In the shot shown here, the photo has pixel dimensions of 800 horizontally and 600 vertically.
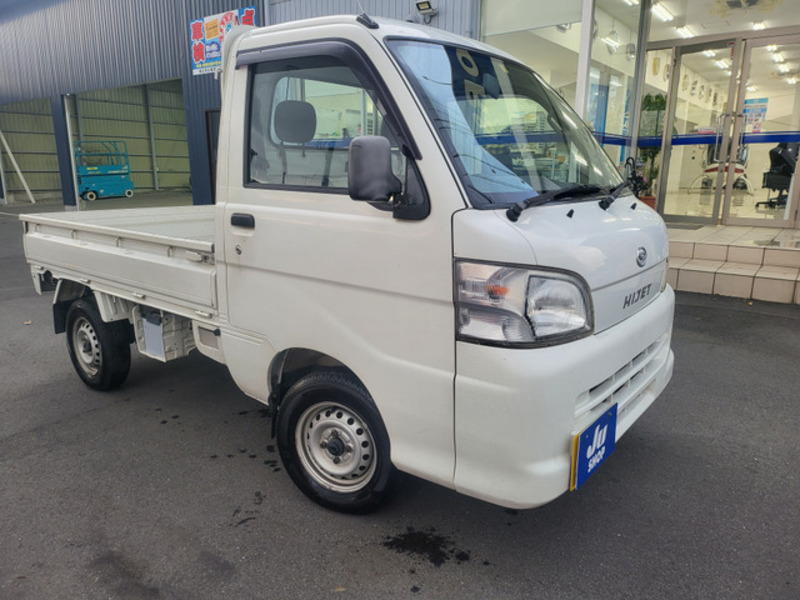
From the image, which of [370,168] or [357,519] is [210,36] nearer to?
[370,168]

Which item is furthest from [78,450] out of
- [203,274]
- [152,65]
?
[152,65]

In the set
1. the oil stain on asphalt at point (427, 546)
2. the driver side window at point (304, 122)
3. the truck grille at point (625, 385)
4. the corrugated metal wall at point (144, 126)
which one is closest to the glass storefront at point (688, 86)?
the truck grille at point (625, 385)

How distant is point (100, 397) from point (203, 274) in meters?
1.86

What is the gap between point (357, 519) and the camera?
271 cm

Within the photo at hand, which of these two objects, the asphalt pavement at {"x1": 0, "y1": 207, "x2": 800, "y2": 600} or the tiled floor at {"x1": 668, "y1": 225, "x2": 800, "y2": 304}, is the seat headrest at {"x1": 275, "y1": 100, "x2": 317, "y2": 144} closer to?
the asphalt pavement at {"x1": 0, "y1": 207, "x2": 800, "y2": 600}

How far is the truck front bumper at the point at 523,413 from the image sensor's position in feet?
6.57

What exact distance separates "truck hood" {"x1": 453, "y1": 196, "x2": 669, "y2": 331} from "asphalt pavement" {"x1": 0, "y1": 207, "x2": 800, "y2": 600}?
1045mm

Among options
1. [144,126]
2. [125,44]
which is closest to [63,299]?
[125,44]

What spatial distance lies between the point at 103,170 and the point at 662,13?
718 inches

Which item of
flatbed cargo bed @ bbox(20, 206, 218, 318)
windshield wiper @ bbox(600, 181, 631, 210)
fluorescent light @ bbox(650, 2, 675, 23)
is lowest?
flatbed cargo bed @ bbox(20, 206, 218, 318)

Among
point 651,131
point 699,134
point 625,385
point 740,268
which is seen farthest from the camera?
point 651,131

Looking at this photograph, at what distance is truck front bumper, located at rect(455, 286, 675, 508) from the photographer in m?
2.00

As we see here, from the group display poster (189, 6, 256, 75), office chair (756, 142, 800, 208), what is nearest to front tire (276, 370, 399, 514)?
office chair (756, 142, 800, 208)

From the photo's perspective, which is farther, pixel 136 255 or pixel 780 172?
pixel 780 172
